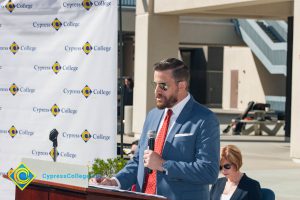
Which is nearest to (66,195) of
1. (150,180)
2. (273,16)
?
(150,180)

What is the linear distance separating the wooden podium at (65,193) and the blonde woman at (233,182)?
1769 mm

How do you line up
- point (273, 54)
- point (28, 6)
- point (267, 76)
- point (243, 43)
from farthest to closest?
1. point (267, 76)
2. point (273, 54)
3. point (243, 43)
4. point (28, 6)

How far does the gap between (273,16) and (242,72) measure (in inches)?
1048

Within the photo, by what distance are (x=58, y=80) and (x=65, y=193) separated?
3279 mm

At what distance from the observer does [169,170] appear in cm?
525

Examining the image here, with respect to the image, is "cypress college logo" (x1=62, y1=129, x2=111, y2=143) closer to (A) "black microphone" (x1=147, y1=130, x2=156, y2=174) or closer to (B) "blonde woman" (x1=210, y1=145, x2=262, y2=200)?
(B) "blonde woman" (x1=210, y1=145, x2=262, y2=200)

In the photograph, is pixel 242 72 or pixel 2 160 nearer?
pixel 2 160

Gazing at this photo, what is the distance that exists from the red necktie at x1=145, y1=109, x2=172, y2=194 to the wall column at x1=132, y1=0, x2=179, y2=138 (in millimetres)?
18566

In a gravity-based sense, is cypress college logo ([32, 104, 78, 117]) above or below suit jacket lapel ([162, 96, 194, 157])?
below

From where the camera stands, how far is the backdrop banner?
828cm

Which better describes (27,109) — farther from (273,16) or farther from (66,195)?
(273,16)

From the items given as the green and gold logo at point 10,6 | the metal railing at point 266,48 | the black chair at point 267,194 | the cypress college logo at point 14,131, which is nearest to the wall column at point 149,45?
the cypress college logo at point 14,131

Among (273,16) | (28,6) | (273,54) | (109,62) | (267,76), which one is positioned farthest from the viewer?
(267,76)

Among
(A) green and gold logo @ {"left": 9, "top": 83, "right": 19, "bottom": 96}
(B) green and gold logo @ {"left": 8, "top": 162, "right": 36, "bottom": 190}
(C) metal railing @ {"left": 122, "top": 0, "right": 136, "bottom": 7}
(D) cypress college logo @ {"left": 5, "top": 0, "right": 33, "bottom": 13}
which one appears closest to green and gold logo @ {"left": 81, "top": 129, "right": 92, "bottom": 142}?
(A) green and gold logo @ {"left": 9, "top": 83, "right": 19, "bottom": 96}
